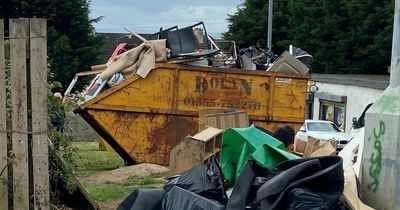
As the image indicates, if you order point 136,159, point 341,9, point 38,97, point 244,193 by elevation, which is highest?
point 341,9

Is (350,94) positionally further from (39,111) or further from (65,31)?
(39,111)

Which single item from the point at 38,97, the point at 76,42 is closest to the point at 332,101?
the point at 76,42

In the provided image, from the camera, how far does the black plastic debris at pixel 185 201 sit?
213 inches

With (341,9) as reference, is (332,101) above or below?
below

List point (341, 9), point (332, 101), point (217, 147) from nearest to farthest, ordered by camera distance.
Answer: point (217, 147) → point (332, 101) → point (341, 9)

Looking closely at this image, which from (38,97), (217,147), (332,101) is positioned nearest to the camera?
(38,97)

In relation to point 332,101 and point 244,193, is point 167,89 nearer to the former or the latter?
point 244,193

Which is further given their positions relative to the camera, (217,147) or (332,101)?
(332,101)

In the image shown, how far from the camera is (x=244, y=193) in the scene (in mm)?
5246

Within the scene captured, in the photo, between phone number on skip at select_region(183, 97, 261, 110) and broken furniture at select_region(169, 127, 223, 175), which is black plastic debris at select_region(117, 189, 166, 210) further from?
phone number on skip at select_region(183, 97, 261, 110)

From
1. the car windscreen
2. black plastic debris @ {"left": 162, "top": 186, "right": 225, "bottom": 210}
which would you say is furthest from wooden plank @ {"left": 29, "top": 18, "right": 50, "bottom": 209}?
the car windscreen

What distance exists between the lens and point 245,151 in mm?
6469

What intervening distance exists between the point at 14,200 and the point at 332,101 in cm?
2189

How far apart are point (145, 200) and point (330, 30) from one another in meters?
30.0
